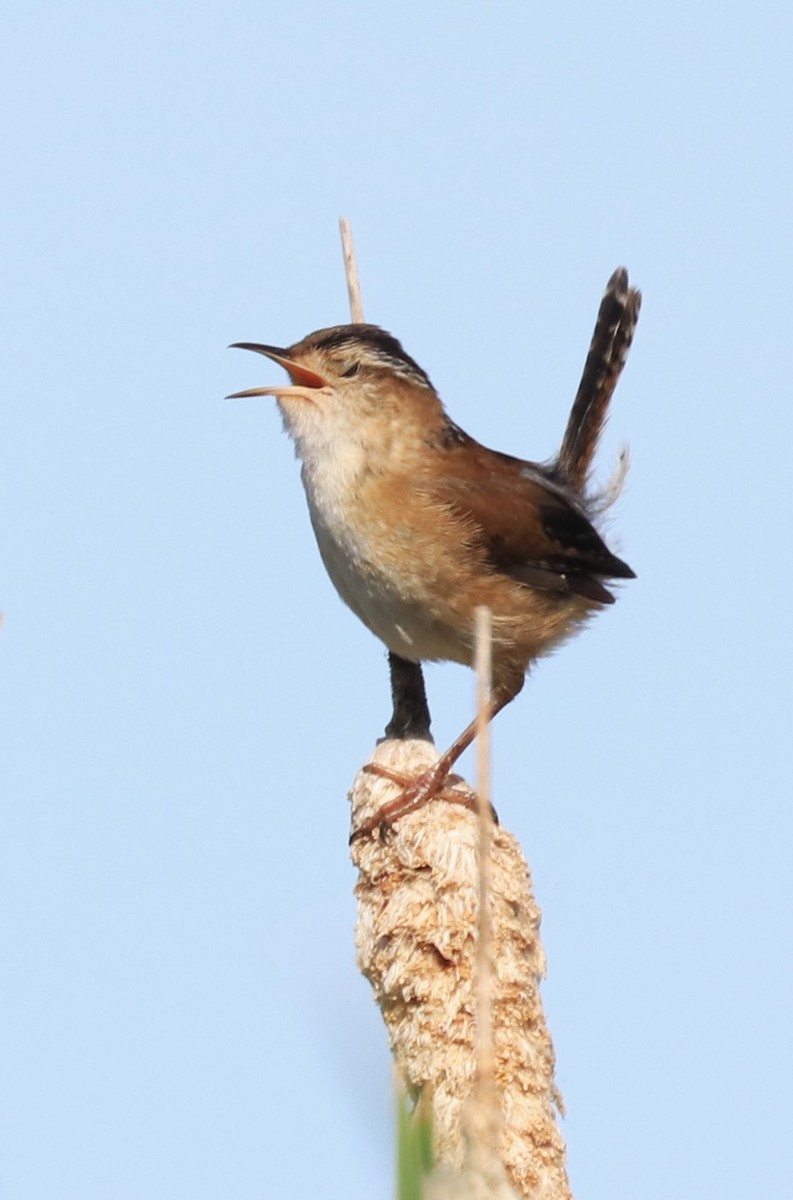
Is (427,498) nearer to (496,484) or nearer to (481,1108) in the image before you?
(496,484)

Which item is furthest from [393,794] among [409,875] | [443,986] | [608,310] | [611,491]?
[608,310]

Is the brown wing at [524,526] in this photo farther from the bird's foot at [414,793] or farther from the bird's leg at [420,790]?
the bird's foot at [414,793]

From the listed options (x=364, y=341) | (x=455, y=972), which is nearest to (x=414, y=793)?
(x=455, y=972)

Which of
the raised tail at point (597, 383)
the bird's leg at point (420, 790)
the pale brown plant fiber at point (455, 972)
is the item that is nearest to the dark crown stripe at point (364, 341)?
the raised tail at point (597, 383)

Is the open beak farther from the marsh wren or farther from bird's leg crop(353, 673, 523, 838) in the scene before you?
bird's leg crop(353, 673, 523, 838)

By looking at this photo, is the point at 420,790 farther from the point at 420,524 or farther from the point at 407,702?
the point at 420,524

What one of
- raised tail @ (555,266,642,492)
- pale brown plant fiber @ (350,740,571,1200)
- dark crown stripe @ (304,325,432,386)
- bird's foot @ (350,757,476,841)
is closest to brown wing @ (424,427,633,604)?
dark crown stripe @ (304,325,432,386)
